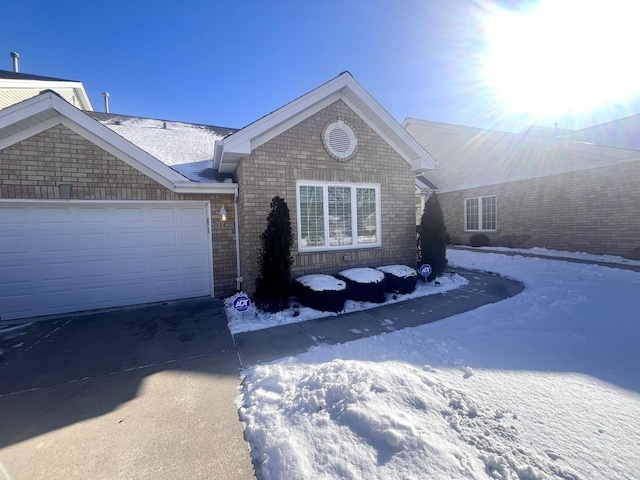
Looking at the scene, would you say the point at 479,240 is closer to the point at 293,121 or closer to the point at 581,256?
the point at 581,256

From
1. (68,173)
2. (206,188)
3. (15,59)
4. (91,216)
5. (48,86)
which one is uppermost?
(15,59)

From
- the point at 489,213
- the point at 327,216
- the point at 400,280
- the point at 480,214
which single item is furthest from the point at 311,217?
the point at 480,214

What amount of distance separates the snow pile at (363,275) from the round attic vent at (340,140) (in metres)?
3.08

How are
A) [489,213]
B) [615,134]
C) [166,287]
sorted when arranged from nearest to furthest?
[166,287], [615,134], [489,213]

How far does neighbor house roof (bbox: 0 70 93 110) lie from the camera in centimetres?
940

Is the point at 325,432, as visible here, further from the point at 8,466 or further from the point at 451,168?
the point at 451,168

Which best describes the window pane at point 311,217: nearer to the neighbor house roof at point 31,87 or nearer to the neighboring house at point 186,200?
the neighboring house at point 186,200

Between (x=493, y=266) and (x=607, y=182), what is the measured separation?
5.35 meters

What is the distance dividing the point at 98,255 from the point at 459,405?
768 cm

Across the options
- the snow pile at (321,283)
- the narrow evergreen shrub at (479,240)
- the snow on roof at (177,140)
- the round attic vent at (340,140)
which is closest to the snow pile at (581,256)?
the narrow evergreen shrub at (479,240)

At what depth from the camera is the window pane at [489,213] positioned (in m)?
13.8

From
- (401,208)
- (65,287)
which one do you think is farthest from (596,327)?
(65,287)

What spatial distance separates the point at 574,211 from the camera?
10672 millimetres

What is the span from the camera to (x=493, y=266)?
941cm
